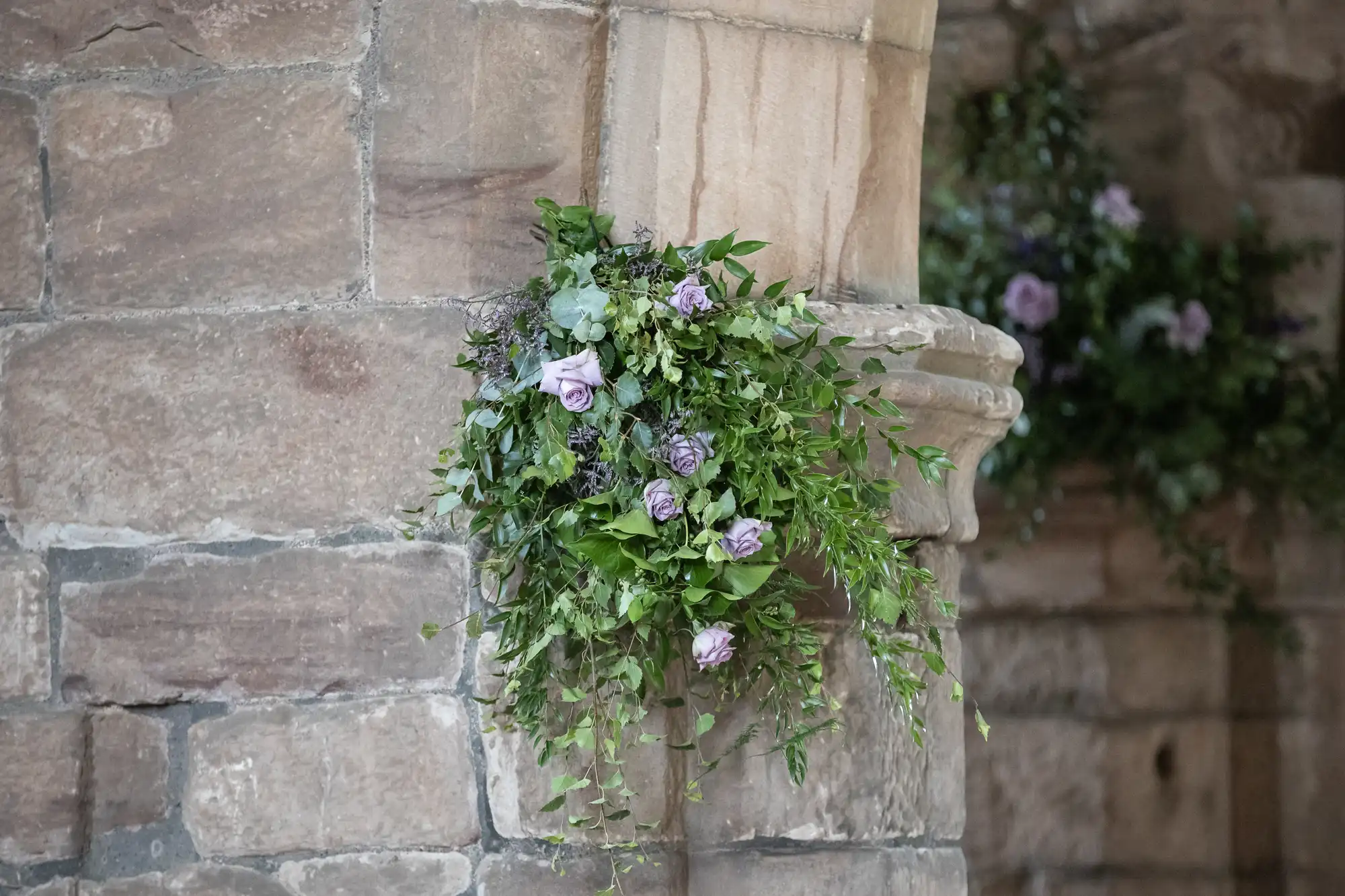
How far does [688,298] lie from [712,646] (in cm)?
34

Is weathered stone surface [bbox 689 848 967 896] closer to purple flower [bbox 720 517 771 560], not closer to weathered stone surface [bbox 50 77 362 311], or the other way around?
purple flower [bbox 720 517 771 560]

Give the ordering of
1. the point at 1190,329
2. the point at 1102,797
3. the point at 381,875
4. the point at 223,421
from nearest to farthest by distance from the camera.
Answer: the point at 381,875, the point at 223,421, the point at 1190,329, the point at 1102,797

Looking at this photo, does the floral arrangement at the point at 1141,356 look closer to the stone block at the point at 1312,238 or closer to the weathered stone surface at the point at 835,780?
the stone block at the point at 1312,238

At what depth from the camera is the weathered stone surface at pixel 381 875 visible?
1.49m

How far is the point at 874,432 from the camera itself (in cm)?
154

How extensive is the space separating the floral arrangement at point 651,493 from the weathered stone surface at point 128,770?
44 cm

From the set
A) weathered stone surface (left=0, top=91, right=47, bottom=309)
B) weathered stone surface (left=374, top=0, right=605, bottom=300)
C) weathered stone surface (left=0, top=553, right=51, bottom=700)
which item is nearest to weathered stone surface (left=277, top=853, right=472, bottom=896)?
weathered stone surface (left=0, top=553, right=51, bottom=700)

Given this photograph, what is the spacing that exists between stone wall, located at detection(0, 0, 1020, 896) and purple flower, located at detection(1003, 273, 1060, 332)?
1459 mm

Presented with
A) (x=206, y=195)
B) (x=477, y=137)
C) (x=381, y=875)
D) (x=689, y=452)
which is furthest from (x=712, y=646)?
(x=206, y=195)

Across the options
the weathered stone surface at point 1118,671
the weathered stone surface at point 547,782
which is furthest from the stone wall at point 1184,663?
the weathered stone surface at point 547,782

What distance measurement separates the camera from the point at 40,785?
5.24ft

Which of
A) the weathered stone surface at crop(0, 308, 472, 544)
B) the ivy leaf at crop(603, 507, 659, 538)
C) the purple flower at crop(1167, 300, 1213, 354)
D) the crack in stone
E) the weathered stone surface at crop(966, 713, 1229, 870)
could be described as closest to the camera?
the ivy leaf at crop(603, 507, 659, 538)

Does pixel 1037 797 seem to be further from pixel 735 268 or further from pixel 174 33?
pixel 174 33

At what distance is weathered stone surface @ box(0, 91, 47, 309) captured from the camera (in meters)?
1.68
